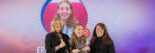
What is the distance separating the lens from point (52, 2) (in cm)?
392

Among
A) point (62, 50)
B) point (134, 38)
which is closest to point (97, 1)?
point (134, 38)

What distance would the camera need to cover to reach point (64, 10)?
392 centimetres

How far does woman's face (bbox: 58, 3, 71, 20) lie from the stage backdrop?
0.21ft

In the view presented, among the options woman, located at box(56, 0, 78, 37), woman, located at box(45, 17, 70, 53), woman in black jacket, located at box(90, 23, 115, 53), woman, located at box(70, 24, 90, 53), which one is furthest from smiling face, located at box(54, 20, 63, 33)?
woman, located at box(56, 0, 78, 37)

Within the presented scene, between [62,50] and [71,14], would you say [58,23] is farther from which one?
[71,14]

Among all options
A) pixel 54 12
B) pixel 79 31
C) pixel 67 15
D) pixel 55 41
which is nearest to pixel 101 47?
pixel 79 31

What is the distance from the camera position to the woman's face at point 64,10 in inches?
154

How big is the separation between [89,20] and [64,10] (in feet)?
1.09

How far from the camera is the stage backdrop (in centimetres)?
390

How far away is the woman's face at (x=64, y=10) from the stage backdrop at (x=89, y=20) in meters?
0.06

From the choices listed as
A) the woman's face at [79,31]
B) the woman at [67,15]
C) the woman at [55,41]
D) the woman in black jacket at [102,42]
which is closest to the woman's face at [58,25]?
the woman at [55,41]

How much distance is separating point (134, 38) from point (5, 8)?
164 centimetres

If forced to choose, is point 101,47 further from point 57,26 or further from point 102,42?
point 57,26

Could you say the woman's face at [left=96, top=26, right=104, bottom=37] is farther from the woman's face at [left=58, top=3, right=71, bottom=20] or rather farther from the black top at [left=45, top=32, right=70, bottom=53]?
the woman's face at [left=58, top=3, right=71, bottom=20]
